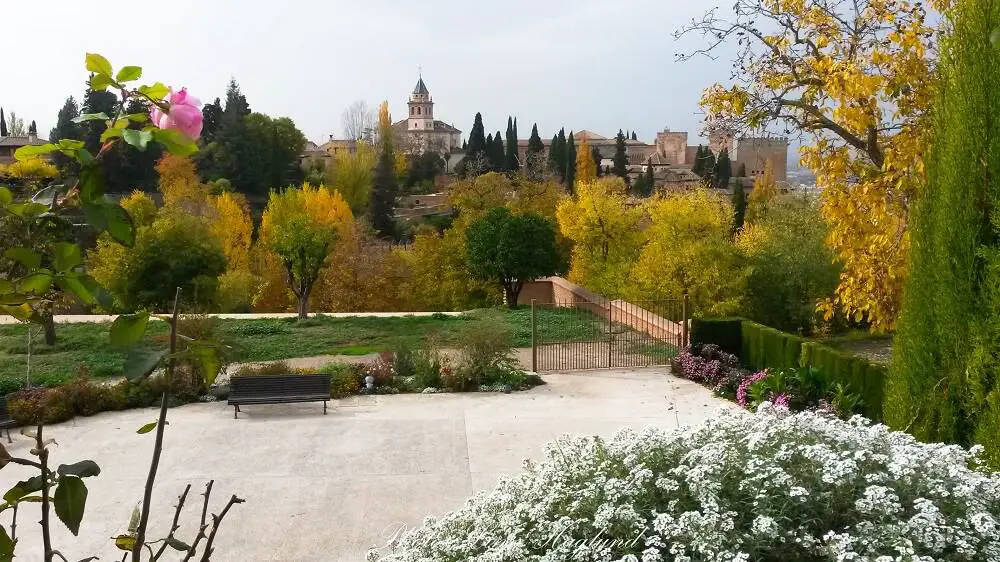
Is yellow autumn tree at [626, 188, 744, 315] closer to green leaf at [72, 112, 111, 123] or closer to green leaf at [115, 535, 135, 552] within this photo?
green leaf at [115, 535, 135, 552]

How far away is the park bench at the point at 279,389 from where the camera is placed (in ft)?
32.0

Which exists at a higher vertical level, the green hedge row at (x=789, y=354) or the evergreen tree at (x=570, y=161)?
the evergreen tree at (x=570, y=161)

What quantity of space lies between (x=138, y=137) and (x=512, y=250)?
59.7 feet

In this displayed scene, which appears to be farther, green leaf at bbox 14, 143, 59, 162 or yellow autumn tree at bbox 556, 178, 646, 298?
yellow autumn tree at bbox 556, 178, 646, 298

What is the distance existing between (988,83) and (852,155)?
16.2 ft

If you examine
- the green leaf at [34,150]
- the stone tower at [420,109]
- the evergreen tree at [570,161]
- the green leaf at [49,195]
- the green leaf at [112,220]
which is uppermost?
the stone tower at [420,109]

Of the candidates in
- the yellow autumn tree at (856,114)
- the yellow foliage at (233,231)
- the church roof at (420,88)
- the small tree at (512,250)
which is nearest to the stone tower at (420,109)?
the church roof at (420,88)

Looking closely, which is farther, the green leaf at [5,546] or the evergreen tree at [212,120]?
the evergreen tree at [212,120]

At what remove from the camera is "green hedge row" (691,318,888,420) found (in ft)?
28.6

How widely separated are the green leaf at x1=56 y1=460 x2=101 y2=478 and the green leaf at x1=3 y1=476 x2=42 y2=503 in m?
0.04

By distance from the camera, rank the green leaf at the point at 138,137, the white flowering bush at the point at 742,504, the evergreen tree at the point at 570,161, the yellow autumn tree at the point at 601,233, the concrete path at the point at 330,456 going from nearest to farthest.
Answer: the green leaf at the point at 138,137 < the white flowering bush at the point at 742,504 < the concrete path at the point at 330,456 < the yellow autumn tree at the point at 601,233 < the evergreen tree at the point at 570,161

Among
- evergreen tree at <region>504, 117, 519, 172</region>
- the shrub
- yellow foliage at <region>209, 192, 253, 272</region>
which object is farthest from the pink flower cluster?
evergreen tree at <region>504, 117, 519, 172</region>

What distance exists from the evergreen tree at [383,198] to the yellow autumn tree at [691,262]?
2936 cm

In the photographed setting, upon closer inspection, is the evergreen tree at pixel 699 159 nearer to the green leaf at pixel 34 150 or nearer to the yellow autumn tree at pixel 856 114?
the yellow autumn tree at pixel 856 114
